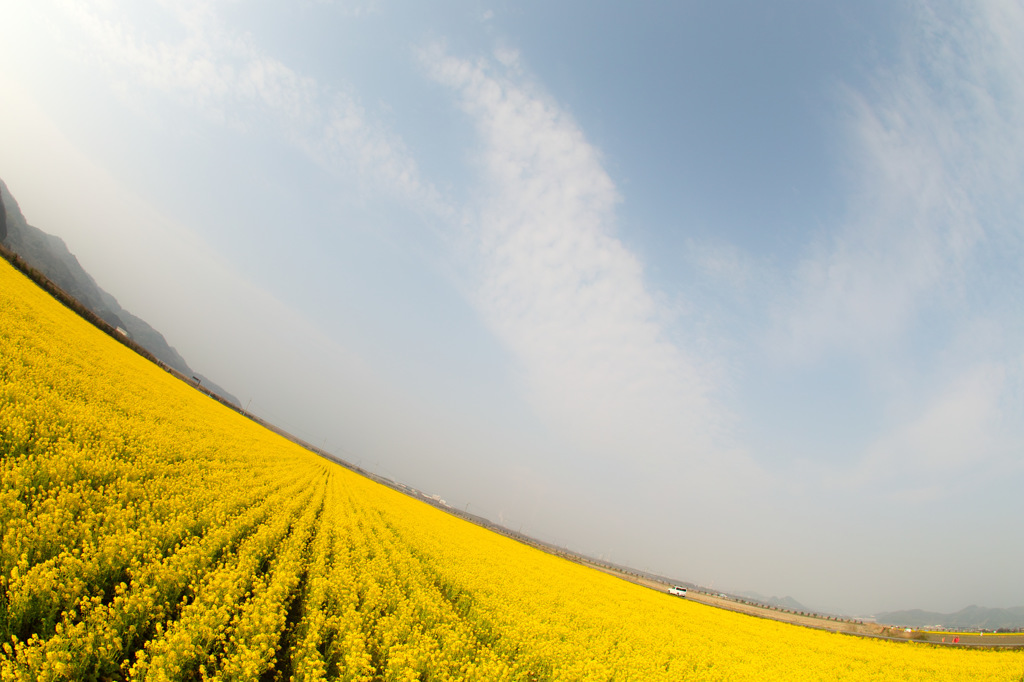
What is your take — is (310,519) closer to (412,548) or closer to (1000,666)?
(412,548)

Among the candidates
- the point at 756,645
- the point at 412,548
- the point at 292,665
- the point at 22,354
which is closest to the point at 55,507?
the point at 292,665

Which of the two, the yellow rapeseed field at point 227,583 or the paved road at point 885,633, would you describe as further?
the paved road at point 885,633

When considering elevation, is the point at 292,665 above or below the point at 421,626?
above

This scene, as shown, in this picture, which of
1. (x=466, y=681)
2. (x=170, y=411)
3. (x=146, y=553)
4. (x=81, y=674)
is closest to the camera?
(x=81, y=674)

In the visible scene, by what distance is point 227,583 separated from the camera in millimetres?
6805

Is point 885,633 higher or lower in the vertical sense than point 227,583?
lower

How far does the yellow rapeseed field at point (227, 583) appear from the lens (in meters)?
5.34

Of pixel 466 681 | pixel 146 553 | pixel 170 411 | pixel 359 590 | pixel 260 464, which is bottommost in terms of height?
pixel 260 464

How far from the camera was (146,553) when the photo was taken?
6730mm

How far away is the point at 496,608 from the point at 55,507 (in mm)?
10869

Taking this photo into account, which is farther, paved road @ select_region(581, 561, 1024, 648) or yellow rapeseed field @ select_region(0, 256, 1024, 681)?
paved road @ select_region(581, 561, 1024, 648)

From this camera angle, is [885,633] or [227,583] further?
[885,633]

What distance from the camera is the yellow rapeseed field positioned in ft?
17.5

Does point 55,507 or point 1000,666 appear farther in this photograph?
point 1000,666
